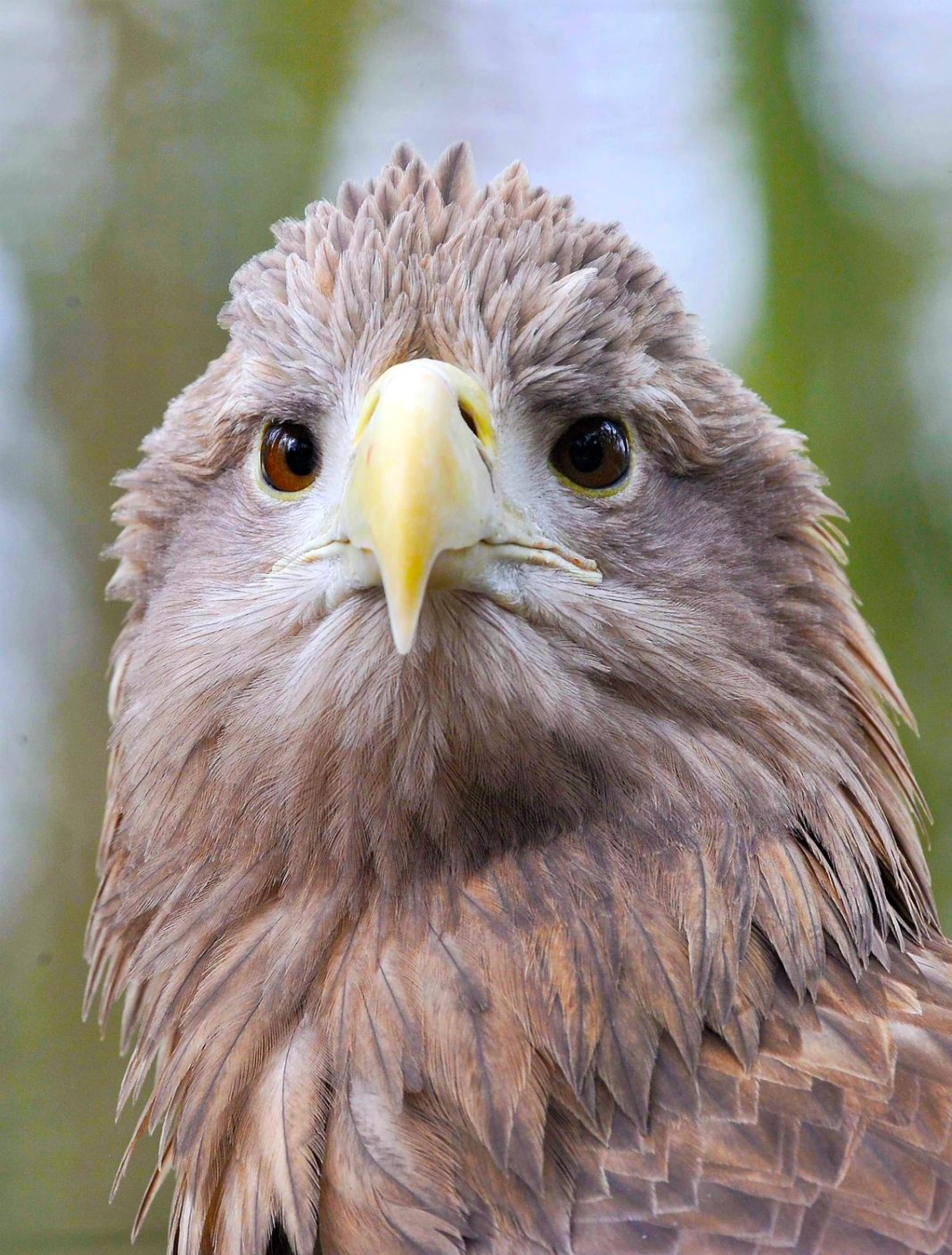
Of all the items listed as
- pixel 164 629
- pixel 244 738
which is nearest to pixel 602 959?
pixel 244 738

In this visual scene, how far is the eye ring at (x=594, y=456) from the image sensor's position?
4.15ft

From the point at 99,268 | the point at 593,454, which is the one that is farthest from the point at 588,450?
the point at 99,268

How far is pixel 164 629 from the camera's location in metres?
1.38

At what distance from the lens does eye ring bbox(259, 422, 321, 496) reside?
1.29 metres

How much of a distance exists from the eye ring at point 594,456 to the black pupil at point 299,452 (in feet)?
0.86

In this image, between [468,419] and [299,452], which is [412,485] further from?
[299,452]

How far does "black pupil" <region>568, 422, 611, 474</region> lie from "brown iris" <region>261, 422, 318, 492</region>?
0.28m

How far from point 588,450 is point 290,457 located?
1.06 feet

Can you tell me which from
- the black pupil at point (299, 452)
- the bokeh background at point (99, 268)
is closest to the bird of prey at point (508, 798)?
the black pupil at point (299, 452)

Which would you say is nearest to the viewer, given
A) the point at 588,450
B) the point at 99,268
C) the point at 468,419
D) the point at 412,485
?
the point at 412,485

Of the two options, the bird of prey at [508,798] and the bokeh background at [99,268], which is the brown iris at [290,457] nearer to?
the bird of prey at [508,798]

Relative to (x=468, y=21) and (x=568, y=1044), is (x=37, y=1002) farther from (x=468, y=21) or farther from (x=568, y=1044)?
(x=468, y=21)

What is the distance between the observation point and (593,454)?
1275 mm

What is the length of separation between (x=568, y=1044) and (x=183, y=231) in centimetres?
250
